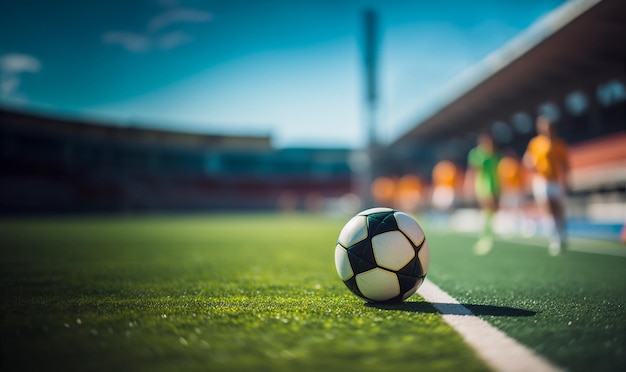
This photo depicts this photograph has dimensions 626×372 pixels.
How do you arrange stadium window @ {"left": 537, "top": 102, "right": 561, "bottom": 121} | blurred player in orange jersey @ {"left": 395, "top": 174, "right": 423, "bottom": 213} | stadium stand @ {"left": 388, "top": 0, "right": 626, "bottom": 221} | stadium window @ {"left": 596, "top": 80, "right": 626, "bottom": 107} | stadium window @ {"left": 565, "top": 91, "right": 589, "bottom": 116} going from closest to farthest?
stadium stand @ {"left": 388, "top": 0, "right": 626, "bottom": 221} < stadium window @ {"left": 596, "top": 80, "right": 626, "bottom": 107} < stadium window @ {"left": 565, "top": 91, "right": 589, "bottom": 116} < blurred player in orange jersey @ {"left": 395, "top": 174, "right": 423, "bottom": 213} < stadium window @ {"left": 537, "top": 102, "right": 561, "bottom": 121}

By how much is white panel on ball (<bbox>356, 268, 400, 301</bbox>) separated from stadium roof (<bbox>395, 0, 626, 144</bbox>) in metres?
12.2

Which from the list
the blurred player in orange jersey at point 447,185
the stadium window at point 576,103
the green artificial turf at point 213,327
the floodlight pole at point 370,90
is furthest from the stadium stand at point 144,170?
the green artificial turf at point 213,327

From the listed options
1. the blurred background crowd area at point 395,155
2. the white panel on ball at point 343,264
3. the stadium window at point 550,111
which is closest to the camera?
the white panel on ball at point 343,264

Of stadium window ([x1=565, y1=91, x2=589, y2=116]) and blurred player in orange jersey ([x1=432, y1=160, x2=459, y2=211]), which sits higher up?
stadium window ([x1=565, y1=91, x2=589, y2=116])

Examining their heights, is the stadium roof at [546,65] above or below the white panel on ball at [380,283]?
→ above

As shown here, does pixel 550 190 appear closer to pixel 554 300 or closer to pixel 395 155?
pixel 554 300

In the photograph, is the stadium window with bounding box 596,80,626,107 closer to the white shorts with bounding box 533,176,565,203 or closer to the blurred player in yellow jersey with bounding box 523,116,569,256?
the blurred player in yellow jersey with bounding box 523,116,569,256

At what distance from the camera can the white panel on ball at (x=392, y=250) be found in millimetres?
2938

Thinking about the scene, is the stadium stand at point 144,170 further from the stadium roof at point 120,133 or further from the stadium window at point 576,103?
the stadium window at point 576,103

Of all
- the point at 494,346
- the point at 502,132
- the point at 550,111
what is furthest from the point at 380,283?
the point at 502,132

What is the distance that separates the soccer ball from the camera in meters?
2.94

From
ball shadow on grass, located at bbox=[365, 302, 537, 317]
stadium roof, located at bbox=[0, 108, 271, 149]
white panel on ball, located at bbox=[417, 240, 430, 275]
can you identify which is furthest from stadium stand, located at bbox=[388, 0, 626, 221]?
stadium roof, located at bbox=[0, 108, 271, 149]

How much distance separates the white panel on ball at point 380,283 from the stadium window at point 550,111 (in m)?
21.7

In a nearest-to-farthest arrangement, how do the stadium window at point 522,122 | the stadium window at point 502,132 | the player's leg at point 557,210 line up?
the player's leg at point 557,210 → the stadium window at point 522,122 → the stadium window at point 502,132
